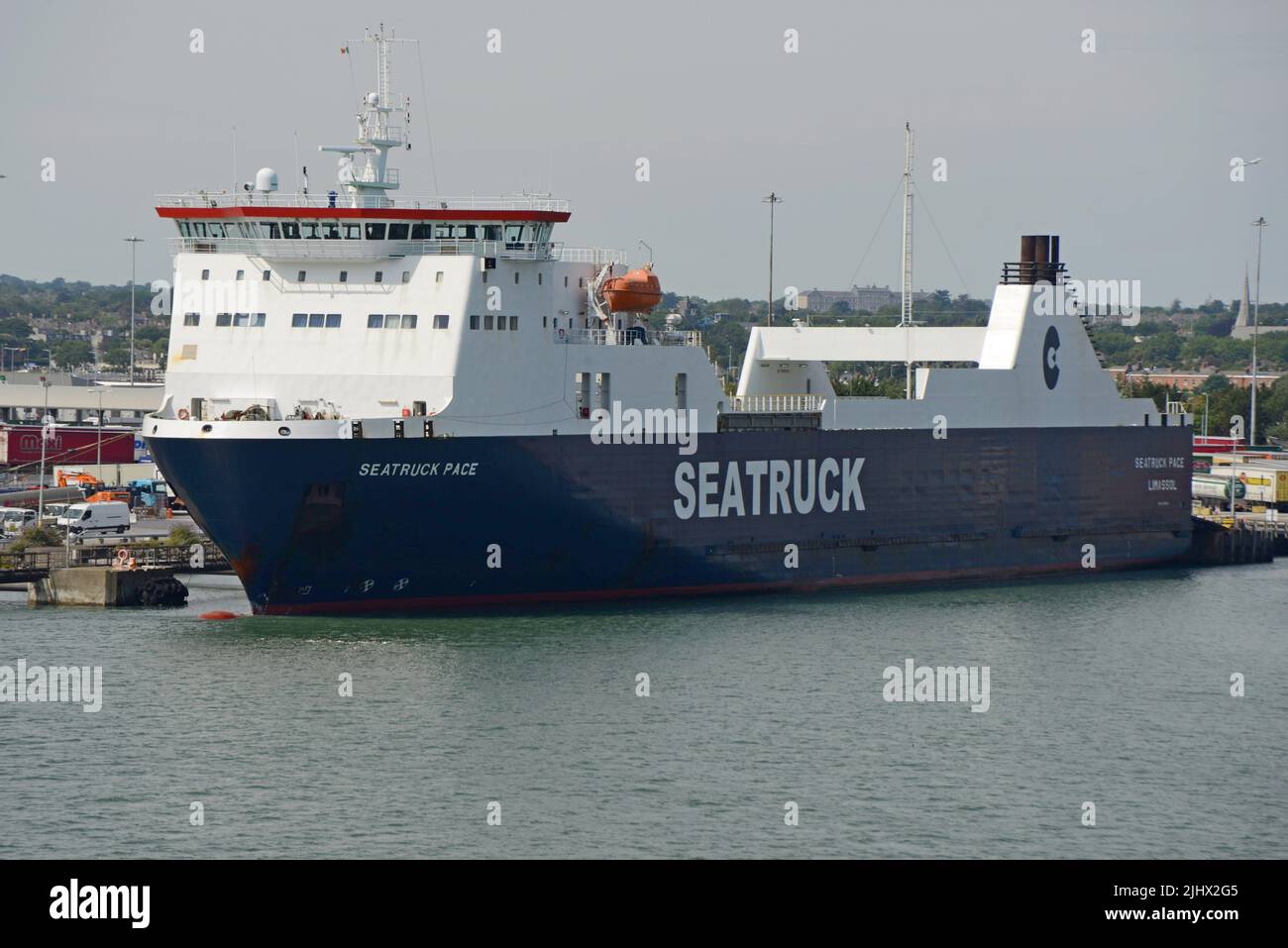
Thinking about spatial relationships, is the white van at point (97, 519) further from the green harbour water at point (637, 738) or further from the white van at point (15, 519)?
the green harbour water at point (637, 738)

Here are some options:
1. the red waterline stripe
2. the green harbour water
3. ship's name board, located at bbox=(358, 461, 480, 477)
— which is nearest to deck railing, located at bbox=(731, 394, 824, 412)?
the red waterline stripe

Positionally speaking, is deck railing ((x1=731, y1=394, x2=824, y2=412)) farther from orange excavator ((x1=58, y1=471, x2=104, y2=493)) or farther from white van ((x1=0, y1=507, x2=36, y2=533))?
orange excavator ((x1=58, y1=471, x2=104, y2=493))

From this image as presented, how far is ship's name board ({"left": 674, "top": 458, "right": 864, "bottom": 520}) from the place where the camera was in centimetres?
4125

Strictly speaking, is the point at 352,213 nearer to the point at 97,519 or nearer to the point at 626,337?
the point at 626,337

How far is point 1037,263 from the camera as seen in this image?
5075cm

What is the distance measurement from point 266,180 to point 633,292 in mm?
8429

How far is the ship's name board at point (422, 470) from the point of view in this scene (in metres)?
36.2

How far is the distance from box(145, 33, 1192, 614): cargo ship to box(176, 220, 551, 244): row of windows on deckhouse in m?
0.05

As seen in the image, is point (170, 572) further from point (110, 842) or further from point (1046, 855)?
point (1046, 855)
